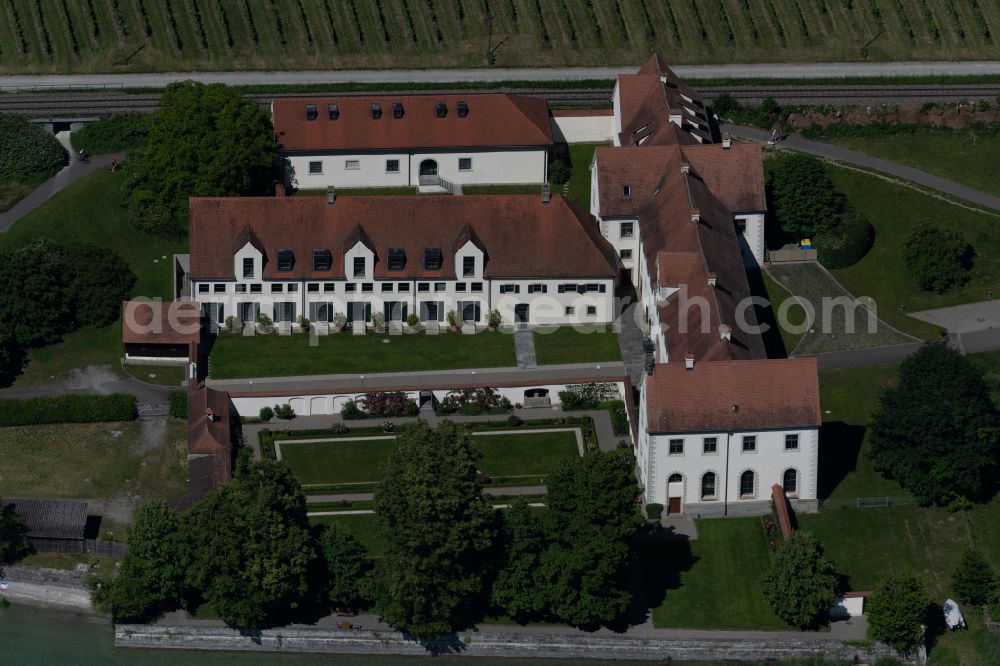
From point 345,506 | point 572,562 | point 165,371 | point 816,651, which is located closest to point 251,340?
point 165,371

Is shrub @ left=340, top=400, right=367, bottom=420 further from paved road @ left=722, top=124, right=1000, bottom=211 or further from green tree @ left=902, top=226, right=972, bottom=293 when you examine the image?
paved road @ left=722, top=124, right=1000, bottom=211

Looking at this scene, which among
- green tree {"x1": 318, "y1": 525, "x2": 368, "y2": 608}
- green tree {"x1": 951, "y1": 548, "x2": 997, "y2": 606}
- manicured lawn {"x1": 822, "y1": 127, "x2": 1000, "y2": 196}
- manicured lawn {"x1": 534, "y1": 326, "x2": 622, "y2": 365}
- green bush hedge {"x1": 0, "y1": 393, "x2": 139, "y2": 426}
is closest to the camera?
green tree {"x1": 318, "y1": 525, "x2": 368, "y2": 608}

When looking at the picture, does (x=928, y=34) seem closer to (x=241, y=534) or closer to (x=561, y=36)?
(x=561, y=36)

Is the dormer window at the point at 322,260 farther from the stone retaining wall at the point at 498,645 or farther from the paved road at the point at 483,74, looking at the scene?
the paved road at the point at 483,74

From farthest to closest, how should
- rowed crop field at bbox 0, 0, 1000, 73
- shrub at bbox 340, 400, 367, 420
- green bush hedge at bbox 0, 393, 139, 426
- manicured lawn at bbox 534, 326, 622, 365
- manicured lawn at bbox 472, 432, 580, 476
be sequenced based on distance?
1. rowed crop field at bbox 0, 0, 1000, 73
2. manicured lawn at bbox 534, 326, 622, 365
3. green bush hedge at bbox 0, 393, 139, 426
4. shrub at bbox 340, 400, 367, 420
5. manicured lawn at bbox 472, 432, 580, 476

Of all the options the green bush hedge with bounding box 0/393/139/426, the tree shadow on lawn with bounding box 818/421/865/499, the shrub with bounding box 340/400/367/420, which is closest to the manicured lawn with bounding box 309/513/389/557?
the shrub with bounding box 340/400/367/420

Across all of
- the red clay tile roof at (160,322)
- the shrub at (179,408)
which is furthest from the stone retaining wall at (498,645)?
the red clay tile roof at (160,322)

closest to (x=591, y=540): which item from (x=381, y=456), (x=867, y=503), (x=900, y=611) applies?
(x=900, y=611)
